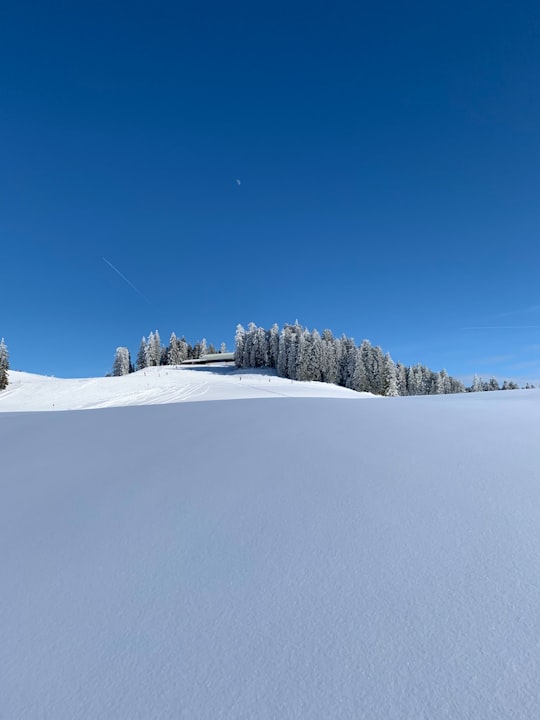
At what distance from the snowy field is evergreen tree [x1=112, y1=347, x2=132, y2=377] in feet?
253

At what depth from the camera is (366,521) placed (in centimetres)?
238

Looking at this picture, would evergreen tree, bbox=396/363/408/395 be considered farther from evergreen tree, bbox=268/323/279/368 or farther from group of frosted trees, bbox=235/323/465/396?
evergreen tree, bbox=268/323/279/368

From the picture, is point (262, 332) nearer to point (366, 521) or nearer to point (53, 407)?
point (53, 407)

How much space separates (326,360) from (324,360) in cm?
54

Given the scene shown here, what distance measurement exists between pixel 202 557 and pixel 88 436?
3805mm

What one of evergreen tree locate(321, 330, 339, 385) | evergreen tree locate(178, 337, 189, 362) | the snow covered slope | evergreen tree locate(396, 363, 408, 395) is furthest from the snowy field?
evergreen tree locate(178, 337, 189, 362)

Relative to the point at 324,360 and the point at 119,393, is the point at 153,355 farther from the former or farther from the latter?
the point at 119,393

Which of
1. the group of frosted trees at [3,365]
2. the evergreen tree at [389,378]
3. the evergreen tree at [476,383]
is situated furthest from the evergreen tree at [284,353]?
the evergreen tree at [476,383]

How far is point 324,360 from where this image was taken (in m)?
59.4

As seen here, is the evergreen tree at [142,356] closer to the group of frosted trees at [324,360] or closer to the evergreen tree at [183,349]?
the evergreen tree at [183,349]

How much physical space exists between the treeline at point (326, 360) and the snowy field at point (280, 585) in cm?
5321

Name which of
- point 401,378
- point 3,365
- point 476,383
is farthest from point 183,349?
point 476,383

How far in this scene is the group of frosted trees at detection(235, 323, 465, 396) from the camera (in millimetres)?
57094

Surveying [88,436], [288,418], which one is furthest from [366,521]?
[88,436]
